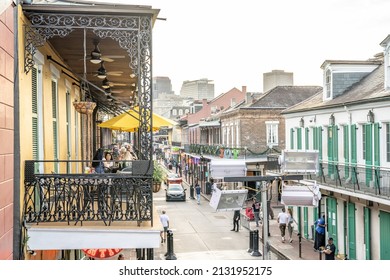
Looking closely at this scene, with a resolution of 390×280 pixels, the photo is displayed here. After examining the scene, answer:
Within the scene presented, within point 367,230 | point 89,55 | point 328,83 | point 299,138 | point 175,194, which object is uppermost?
point 328,83

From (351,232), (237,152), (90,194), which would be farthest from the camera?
(237,152)

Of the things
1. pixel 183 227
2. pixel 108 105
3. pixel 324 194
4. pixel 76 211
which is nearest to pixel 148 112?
pixel 76 211

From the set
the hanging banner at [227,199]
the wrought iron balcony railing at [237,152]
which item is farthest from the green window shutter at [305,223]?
the hanging banner at [227,199]

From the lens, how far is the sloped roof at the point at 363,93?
1273 centimetres

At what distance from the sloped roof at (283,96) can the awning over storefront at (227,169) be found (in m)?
22.0

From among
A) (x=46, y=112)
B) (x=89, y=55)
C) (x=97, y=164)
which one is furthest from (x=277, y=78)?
(x=46, y=112)

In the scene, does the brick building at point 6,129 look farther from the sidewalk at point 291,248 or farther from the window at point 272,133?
the window at point 272,133

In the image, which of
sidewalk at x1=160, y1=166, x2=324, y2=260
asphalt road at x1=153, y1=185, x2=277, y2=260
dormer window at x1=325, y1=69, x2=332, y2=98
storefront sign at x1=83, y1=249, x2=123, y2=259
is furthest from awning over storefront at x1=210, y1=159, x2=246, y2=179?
dormer window at x1=325, y1=69, x2=332, y2=98

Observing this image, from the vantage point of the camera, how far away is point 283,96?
29.8 metres

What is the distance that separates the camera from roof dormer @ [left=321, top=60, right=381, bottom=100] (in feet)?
51.9

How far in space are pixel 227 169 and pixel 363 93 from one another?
27.4 ft

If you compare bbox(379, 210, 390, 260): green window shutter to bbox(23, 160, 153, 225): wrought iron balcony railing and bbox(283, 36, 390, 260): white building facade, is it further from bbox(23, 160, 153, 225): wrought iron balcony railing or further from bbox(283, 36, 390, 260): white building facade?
bbox(23, 160, 153, 225): wrought iron balcony railing

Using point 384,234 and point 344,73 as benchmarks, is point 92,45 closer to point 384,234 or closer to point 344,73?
point 384,234
